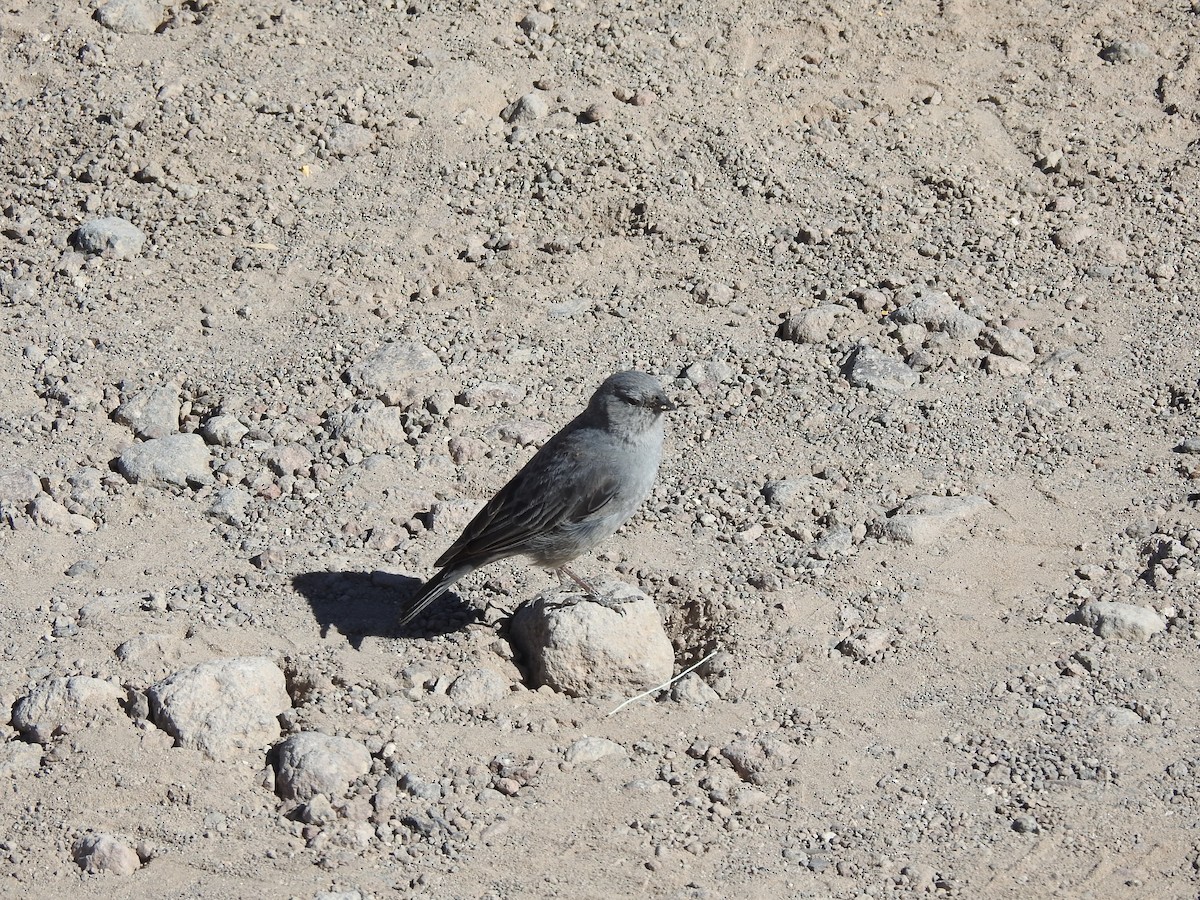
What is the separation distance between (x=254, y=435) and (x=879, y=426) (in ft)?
10.6

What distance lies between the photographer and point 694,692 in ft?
19.6

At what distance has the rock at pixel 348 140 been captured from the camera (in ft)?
29.9

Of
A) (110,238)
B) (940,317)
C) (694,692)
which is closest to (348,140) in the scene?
(110,238)

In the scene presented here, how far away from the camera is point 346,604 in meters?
6.39

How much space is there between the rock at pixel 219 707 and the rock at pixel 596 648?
3.60 ft

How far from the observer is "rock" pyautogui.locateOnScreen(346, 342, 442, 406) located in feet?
25.3

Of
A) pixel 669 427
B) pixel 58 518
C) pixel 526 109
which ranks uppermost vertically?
pixel 526 109

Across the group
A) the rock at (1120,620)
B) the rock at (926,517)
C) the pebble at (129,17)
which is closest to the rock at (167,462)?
the rock at (926,517)

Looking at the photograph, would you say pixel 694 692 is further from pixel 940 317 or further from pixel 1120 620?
pixel 940 317

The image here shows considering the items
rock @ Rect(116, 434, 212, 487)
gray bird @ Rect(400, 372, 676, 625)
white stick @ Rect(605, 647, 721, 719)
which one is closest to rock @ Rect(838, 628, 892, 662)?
white stick @ Rect(605, 647, 721, 719)

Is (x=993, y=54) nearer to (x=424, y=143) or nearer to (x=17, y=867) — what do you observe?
(x=424, y=143)

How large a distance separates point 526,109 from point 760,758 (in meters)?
5.08

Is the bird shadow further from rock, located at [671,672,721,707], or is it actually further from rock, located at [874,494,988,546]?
rock, located at [874,494,988,546]

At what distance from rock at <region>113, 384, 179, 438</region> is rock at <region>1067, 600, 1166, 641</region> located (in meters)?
4.56
